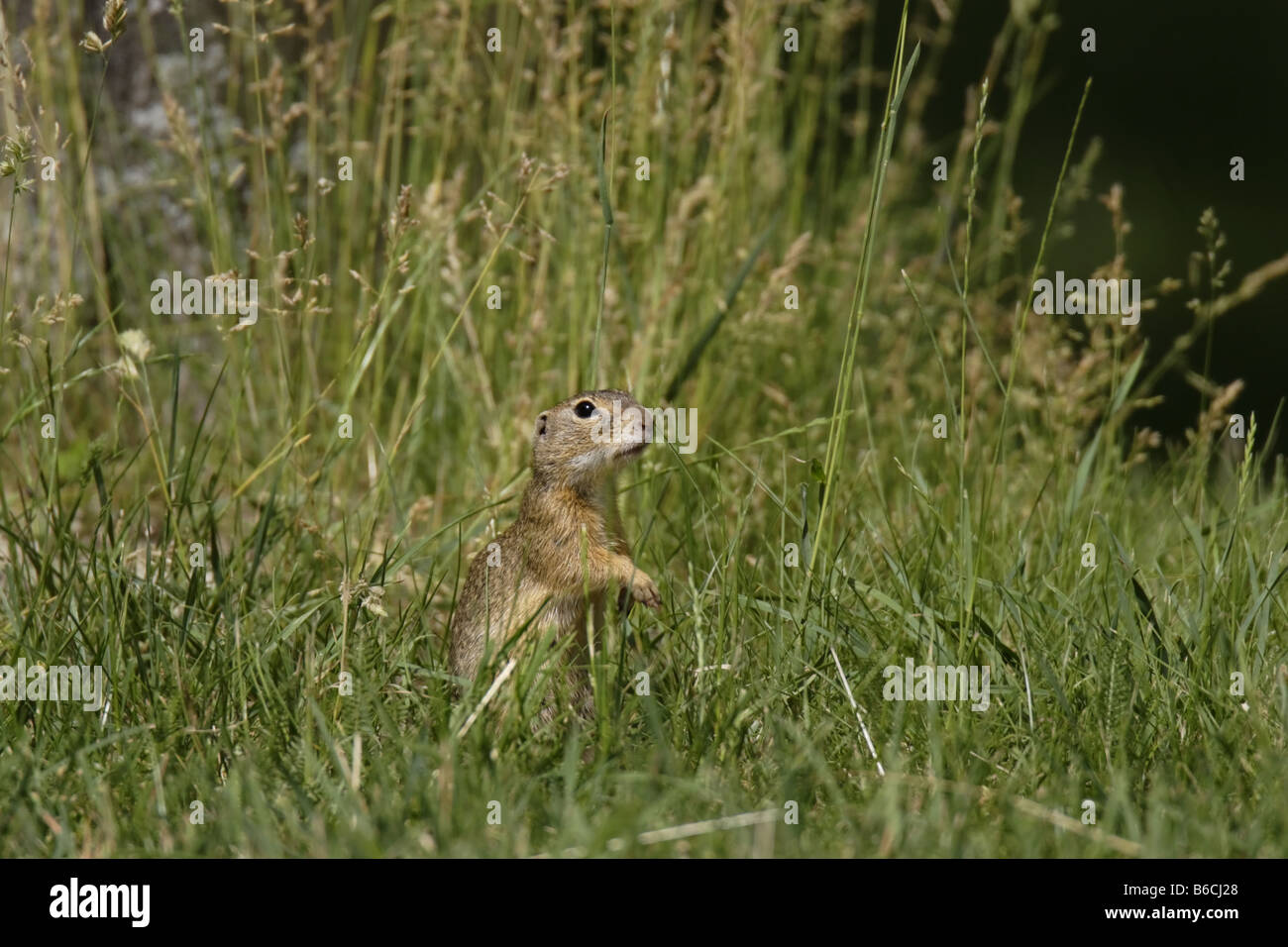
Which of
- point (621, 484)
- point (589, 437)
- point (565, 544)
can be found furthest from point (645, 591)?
point (621, 484)

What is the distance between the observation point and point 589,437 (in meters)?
3.57

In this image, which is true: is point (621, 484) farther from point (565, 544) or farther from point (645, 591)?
point (645, 591)

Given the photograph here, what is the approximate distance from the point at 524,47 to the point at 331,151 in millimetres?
685

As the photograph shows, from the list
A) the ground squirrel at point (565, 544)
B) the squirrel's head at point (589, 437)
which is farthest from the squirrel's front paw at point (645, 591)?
the squirrel's head at point (589, 437)

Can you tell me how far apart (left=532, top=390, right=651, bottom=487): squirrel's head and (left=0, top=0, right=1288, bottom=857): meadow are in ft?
0.64

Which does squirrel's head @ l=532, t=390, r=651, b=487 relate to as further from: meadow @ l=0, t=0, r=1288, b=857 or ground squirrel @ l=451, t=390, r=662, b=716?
meadow @ l=0, t=0, r=1288, b=857

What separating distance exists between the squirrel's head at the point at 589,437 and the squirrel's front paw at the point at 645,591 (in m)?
0.33

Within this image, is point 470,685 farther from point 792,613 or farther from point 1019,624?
point 1019,624

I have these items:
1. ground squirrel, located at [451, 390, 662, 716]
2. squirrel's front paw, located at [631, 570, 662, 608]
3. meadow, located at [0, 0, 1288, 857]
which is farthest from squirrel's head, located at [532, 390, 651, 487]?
squirrel's front paw, located at [631, 570, 662, 608]

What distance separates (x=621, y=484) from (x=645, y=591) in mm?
1275

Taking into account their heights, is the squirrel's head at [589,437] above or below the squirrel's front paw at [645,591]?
above

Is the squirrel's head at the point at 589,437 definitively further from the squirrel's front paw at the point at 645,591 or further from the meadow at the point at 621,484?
the squirrel's front paw at the point at 645,591

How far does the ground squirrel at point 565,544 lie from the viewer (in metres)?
3.38

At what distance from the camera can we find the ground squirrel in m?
3.38
